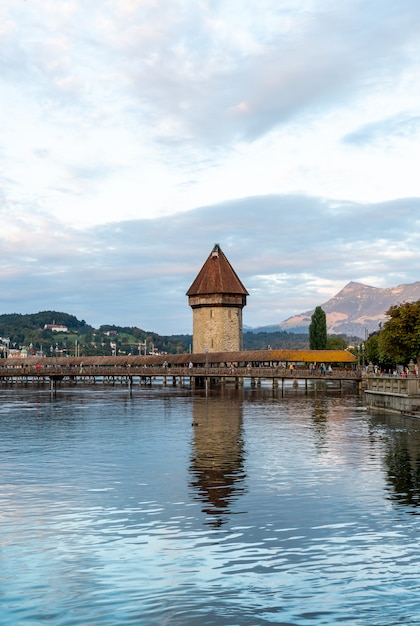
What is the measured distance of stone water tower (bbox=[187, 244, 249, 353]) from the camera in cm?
10756

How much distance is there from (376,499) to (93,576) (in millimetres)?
8878

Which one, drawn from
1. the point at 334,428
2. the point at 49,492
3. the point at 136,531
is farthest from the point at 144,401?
the point at 136,531

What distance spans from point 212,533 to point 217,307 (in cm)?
9190

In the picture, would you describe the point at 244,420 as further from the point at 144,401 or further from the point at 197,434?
the point at 144,401

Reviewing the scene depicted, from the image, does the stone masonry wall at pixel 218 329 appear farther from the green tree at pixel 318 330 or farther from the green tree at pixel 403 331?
the green tree at pixel 403 331

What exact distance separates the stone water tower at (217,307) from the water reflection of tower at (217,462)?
5529 centimetres

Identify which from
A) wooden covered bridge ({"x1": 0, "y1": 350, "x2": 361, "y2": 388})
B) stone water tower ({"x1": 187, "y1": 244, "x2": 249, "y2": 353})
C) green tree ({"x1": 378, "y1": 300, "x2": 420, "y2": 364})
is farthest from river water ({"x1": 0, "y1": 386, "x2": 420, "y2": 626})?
stone water tower ({"x1": 187, "y1": 244, "x2": 249, "y2": 353})

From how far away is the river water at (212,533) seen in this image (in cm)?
1238

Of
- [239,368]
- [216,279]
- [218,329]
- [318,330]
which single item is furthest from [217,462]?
[318,330]

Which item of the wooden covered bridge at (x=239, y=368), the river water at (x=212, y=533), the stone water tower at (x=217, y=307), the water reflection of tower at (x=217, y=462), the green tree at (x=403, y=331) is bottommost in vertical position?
the river water at (x=212, y=533)

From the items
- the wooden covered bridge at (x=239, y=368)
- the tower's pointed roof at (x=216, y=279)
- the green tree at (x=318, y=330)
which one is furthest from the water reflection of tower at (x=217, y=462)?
the green tree at (x=318, y=330)

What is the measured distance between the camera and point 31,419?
4994 centimetres

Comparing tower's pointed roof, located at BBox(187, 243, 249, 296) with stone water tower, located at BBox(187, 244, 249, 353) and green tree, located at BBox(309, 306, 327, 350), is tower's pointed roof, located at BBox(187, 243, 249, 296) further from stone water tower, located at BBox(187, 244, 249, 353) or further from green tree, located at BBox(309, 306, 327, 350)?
green tree, located at BBox(309, 306, 327, 350)

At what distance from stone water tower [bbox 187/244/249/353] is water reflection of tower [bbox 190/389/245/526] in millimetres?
55290
